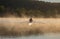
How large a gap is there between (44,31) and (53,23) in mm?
90

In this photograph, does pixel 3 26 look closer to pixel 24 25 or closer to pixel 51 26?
pixel 24 25

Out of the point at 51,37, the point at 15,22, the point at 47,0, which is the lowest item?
the point at 51,37

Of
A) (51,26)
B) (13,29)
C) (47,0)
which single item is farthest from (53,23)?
(13,29)

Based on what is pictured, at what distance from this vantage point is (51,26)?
179cm

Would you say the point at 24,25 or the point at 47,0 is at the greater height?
the point at 47,0

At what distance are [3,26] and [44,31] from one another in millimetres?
308

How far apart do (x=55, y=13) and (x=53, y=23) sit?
80mm

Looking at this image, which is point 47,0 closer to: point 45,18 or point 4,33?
point 45,18

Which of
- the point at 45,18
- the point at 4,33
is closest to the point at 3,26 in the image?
the point at 4,33

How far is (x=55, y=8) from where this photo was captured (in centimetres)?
181

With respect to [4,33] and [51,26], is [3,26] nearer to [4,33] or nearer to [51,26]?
[4,33]

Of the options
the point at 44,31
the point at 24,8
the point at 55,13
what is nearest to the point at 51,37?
the point at 44,31

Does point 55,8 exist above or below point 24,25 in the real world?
above

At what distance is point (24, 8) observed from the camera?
70.9 inches
